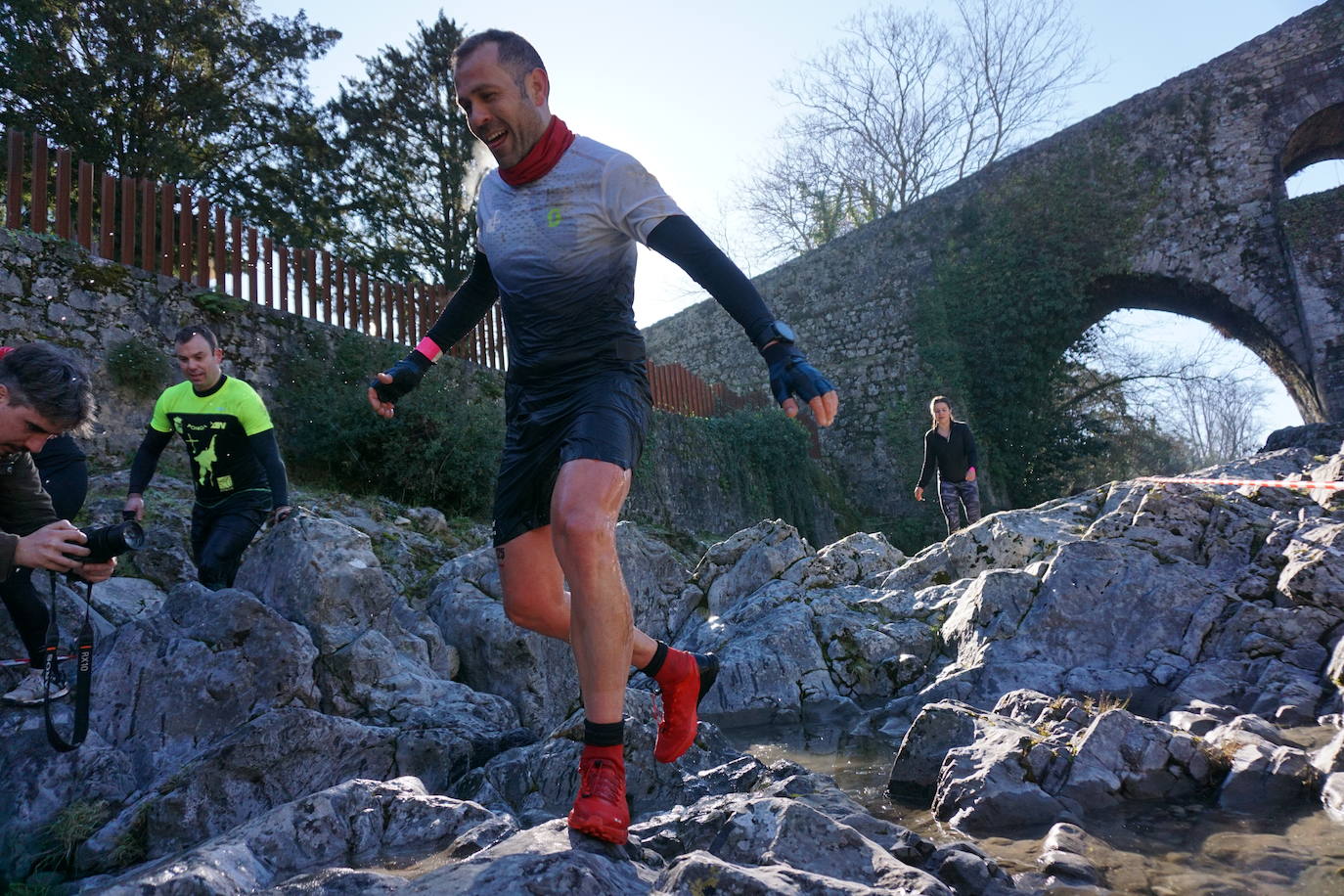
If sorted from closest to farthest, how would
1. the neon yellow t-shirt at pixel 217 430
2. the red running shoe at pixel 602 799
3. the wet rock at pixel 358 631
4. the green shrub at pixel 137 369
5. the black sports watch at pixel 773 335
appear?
the red running shoe at pixel 602 799 → the black sports watch at pixel 773 335 → the wet rock at pixel 358 631 → the neon yellow t-shirt at pixel 217 430 → the green shrub at pixel 137 369

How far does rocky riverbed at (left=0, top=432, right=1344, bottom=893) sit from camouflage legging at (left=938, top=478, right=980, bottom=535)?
315cm

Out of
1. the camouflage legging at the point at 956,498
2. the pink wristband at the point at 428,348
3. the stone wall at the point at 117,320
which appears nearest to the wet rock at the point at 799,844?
the pink wristband at the point at 428,348

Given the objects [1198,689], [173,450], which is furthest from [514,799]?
[173,450]

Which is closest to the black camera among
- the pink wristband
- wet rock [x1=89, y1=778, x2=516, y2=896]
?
wet rock [x1=89, y1=778, x2=516, y2=896]

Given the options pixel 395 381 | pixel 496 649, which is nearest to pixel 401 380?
pixel 395 381

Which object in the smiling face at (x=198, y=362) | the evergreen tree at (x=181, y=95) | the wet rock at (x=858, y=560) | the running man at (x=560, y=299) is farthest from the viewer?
the evergreen tree at (x=181, y=95)

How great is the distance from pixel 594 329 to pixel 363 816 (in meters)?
1.47

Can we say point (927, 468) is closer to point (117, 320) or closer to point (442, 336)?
point (442, 336)

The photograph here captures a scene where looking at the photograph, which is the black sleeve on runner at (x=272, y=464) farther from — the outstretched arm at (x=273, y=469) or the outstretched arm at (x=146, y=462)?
the outstretched arm at (x=146, y=462)

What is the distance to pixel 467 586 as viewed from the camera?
5359 millimetres

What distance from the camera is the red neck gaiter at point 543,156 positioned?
99.5 inches

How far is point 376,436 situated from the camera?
8828 millimetres

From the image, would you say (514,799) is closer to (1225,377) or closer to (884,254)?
(884,254)

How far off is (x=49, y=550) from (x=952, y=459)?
8.84m
